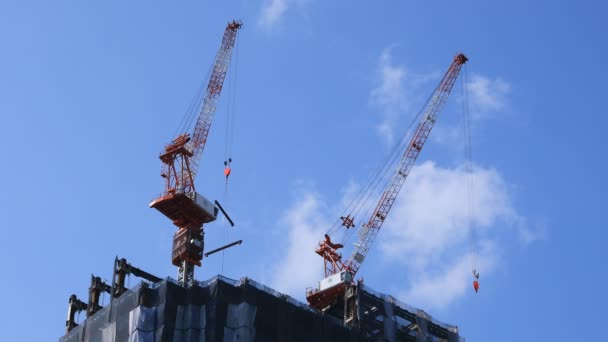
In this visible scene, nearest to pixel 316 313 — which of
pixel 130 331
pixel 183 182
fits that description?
pixel 130 331

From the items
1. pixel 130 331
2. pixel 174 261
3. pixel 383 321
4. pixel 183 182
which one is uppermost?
pixel 183 182

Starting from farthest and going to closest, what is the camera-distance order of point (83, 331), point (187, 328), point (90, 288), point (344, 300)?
point (344, 300)
point (90, 288)
point (83, 331)
point (187, 328)

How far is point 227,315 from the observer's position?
144250mm

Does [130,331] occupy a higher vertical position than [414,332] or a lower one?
lower

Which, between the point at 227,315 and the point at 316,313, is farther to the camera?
the point at 316,313

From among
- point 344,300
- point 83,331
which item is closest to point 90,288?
point 83,331

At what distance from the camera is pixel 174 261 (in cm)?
19162

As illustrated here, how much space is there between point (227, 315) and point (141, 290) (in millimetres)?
10925

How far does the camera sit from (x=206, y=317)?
143m

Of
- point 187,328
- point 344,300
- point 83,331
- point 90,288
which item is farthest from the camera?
point 344,300

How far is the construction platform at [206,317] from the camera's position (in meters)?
142

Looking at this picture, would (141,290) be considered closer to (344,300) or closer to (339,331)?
(339,331)

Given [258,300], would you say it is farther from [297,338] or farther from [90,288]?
[90,288]

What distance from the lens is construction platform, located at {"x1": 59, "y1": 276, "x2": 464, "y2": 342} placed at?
142425 millimetres
